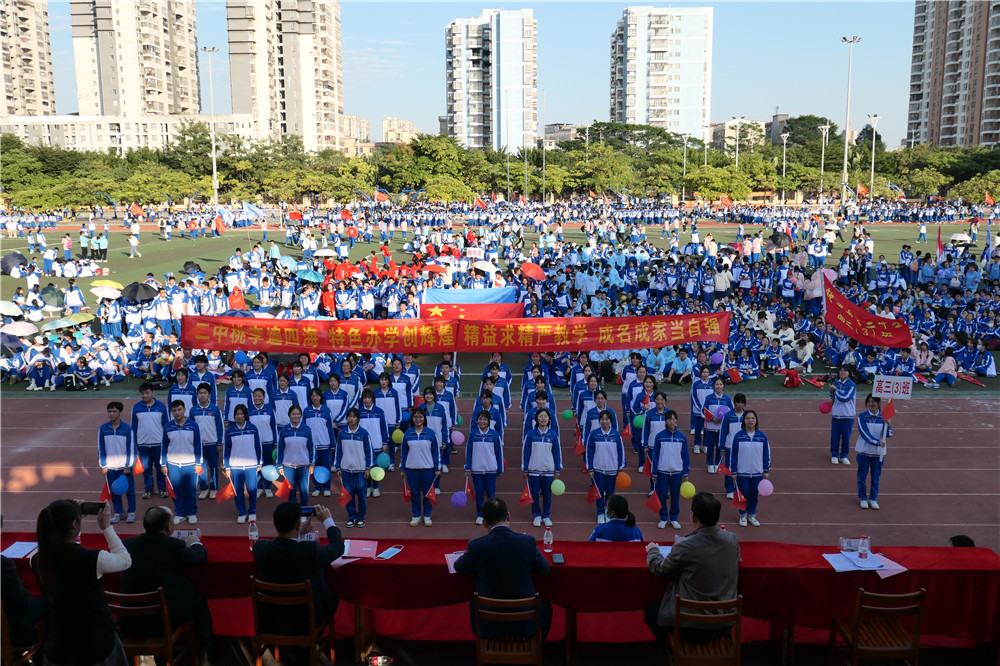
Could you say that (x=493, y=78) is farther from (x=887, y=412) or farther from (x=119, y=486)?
(x=119, y=486)

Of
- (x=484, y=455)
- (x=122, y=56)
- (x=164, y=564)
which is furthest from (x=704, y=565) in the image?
(x=122, y=56)

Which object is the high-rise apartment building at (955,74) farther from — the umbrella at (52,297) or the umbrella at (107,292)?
the umbrella at (107,292)

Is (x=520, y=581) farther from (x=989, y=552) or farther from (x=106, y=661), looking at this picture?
(x=989, y=552)

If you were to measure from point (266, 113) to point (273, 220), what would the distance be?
45639 millimetres

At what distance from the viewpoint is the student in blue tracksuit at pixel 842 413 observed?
10195mm

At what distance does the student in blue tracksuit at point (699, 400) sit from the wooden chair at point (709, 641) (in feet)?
19.1

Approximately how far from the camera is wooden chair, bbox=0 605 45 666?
471cm

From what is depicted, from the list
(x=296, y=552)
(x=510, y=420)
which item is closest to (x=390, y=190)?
(x=510, y=420)

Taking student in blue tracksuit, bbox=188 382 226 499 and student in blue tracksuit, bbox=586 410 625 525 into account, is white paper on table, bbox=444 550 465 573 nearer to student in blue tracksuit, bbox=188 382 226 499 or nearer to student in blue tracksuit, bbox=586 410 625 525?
student in blue tracksuit, bbox=586 410 625 525

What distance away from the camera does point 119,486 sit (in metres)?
8.77

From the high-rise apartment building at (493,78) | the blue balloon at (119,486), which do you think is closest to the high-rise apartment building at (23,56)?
the high-rise apartment building at (493,78)

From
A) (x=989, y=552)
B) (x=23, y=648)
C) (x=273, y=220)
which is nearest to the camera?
(x=23, y=648)

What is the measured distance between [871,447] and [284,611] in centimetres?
708

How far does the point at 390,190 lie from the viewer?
63.3 m
